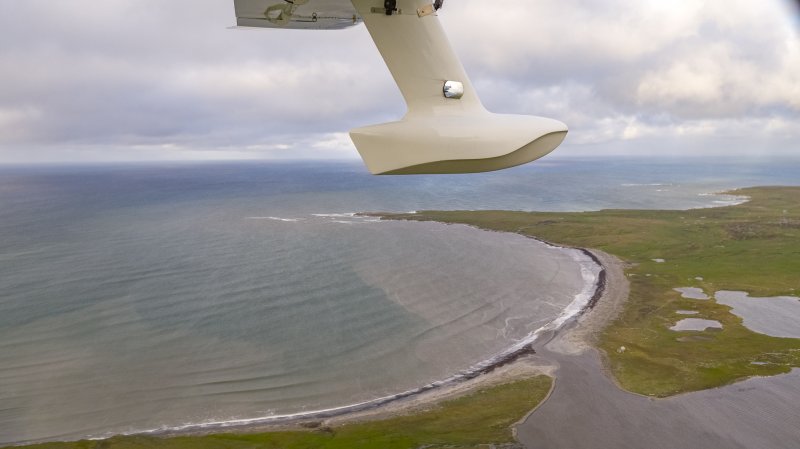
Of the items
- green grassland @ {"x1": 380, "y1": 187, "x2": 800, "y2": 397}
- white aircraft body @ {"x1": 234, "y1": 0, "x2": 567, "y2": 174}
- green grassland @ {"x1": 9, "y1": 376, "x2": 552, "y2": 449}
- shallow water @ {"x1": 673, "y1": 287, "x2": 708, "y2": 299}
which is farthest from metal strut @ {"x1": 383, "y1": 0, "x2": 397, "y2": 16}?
shallow water @ {"x1": 673, "y1": 287, "x2": 708, "y2": 299}

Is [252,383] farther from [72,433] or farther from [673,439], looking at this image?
[673,439]

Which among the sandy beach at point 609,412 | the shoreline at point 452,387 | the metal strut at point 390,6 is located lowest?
the sandy beach at point 609,412

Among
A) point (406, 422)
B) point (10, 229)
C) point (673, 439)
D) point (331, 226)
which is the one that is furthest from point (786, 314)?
point (10, 229)

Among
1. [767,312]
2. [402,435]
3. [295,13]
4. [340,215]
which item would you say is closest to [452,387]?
[402,435]

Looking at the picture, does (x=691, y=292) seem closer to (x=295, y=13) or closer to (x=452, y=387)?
(x=452, y=387)

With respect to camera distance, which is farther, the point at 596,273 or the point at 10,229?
the point at 10,229

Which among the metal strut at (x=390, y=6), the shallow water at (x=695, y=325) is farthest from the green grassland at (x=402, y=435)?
the metal strut at (x=390, y=6)

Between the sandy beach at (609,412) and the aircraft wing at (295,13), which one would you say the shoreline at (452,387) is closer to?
the sandy beach at (609,412)
